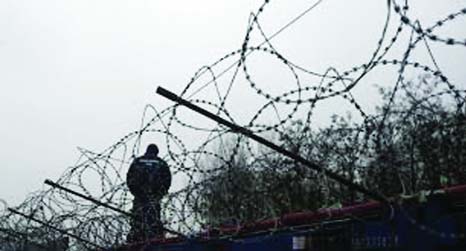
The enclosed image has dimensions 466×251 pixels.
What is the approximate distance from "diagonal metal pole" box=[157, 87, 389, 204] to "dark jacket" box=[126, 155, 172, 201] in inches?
66.7

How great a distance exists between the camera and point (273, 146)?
3.74 metres

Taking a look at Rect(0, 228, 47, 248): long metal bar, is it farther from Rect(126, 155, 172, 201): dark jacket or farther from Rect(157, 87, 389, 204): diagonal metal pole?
Rect(157, 87, 389, 204): diagonal metal pole

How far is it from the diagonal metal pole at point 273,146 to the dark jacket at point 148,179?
170 centimetres

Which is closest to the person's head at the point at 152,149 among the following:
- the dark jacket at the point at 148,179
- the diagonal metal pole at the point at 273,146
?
the dark jacket at the point at 148,179

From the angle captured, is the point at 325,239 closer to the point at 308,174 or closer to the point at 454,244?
the point at 308,174

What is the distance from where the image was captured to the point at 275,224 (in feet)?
14.9

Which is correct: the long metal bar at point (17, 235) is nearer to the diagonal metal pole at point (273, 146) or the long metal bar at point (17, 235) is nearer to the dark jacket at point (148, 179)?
the dark jacket at point (148, 179)

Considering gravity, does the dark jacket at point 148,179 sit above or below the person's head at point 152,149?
below

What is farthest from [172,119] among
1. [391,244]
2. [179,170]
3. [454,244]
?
[454,244]

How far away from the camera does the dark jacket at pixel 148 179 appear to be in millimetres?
5920

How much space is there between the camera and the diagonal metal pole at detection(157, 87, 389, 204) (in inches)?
142

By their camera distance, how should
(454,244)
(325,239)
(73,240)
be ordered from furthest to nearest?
(73,240), (325,239), (454,244)

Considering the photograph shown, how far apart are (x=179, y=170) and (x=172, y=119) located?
513 mm

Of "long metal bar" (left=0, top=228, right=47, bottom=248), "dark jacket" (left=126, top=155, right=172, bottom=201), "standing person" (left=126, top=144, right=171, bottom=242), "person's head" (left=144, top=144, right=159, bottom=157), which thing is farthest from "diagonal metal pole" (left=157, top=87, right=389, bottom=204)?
"long metal bar" (left=0, top=228, right=47, bottom=248)
